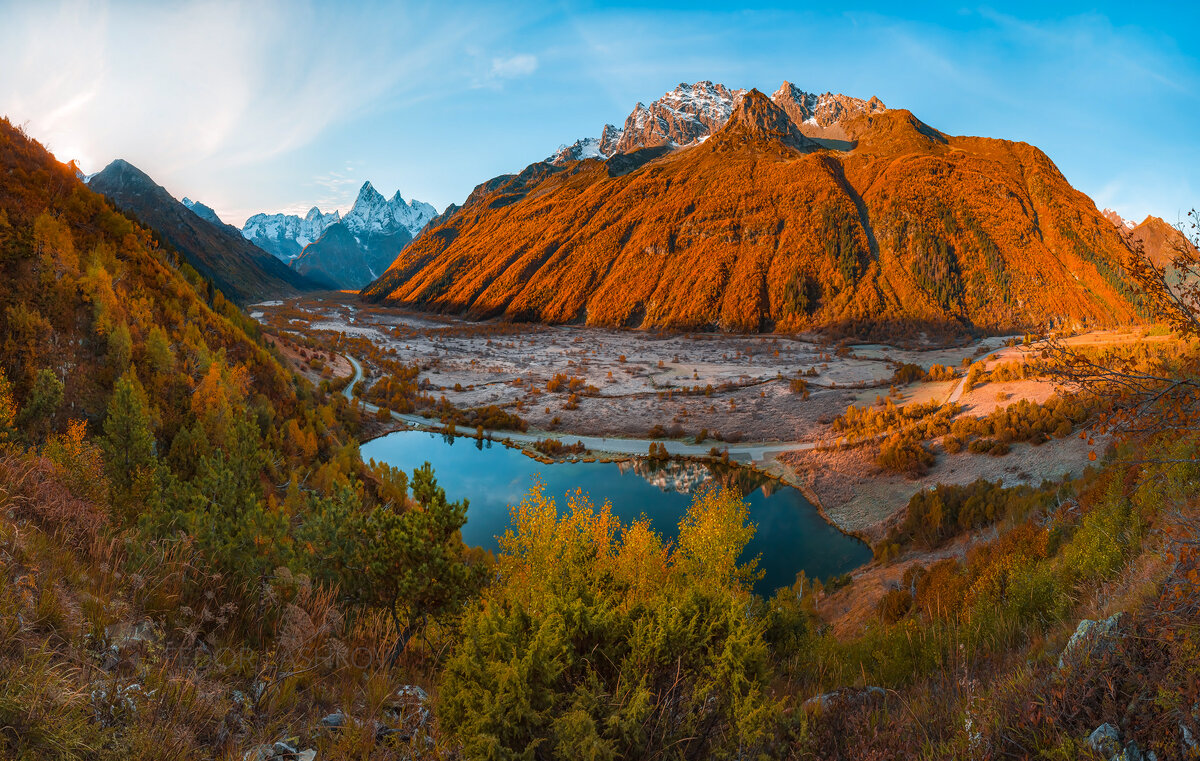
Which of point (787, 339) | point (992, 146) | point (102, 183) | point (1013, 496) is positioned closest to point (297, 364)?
point (1013, 496)

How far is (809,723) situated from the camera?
15.0ft

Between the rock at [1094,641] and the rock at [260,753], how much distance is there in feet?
20.0

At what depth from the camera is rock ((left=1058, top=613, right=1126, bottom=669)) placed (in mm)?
4191

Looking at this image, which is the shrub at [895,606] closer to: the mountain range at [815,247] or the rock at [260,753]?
the rock at [260,753]

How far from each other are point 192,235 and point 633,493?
607 feet

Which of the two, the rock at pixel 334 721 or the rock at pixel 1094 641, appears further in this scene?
the rock at pixel 1094 641

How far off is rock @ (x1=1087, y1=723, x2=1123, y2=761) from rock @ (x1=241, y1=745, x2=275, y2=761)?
5.56 m

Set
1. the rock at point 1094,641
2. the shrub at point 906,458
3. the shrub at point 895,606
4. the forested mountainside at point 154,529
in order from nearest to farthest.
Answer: the forested mountainside at point 154,529 < the rock at point 1094,641 < the shrub at point 895,606 < the shrub at point 906,458

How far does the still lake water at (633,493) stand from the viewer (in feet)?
70.4

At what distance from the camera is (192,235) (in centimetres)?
15512

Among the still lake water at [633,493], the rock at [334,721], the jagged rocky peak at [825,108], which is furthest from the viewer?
the jagged rocky peak at [825,108]

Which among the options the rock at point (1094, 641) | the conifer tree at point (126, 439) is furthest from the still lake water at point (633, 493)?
the rock at point (1094, 641)

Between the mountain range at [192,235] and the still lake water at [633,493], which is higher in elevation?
the mountain range at [192,235]

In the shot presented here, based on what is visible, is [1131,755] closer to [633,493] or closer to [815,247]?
[633,493]
